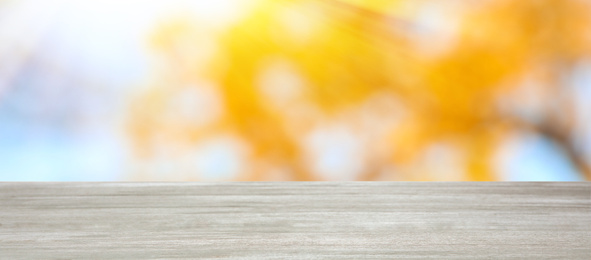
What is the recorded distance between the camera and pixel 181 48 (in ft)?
6.00

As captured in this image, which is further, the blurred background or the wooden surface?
the blurred background

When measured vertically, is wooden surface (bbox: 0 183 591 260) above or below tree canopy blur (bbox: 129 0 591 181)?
below

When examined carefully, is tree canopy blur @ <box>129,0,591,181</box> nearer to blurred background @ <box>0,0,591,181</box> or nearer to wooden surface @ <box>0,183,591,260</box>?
blurred background @ <box>0,0,591,181</box>

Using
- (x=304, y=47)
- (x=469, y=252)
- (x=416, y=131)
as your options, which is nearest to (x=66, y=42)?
(x=304, y=47)

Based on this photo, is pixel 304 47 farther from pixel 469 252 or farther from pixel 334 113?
pixel 469 252

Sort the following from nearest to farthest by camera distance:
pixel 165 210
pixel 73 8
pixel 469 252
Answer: pixel 469 252
pixel 165 210
pixel 73 8

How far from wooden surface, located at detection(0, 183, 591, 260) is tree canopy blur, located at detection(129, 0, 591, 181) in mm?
1024

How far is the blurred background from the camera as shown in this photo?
1797mm

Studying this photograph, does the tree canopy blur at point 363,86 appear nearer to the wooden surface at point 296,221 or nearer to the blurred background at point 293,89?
the blurred background at point 293,89

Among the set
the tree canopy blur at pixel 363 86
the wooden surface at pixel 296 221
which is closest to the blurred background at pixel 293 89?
the tree canopy blur at pixel 363 86

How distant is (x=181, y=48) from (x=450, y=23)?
2.25 feet

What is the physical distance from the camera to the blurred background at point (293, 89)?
1797 millimetres

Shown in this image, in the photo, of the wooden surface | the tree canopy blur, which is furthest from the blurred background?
the wooden surface

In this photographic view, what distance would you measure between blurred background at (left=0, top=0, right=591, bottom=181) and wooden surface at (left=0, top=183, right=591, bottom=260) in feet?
3.36
